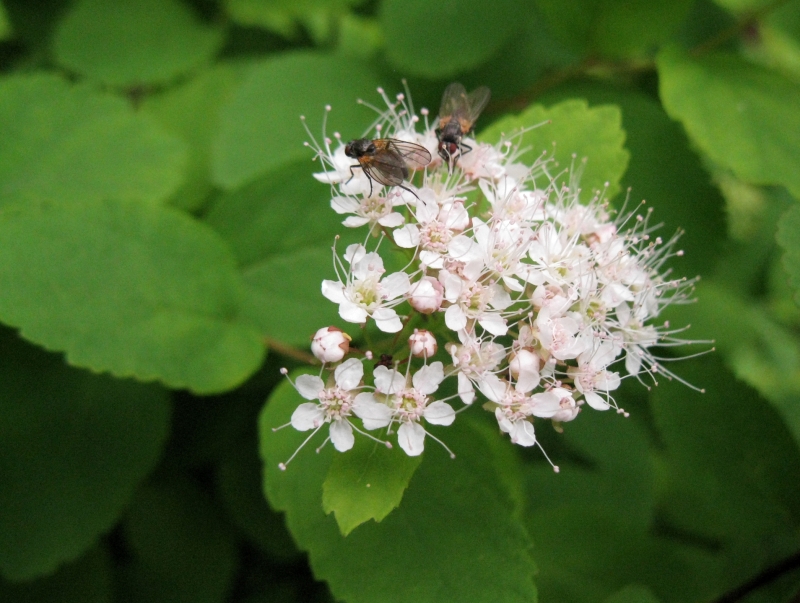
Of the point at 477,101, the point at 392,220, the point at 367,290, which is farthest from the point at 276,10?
the point at 367,290

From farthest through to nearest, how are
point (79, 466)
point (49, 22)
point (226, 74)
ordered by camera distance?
point (49, 22), point (226, 74), point (79, 466)

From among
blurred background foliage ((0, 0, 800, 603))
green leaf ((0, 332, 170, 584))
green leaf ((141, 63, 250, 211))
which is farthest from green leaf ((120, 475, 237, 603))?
green leaf ((141, 63, 250, 211))

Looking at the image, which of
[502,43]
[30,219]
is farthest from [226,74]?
[30,219]

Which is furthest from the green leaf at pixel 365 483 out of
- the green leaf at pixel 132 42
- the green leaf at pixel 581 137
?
the green leaf at pixel 132 42

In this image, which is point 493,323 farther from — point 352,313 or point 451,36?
point 451,36

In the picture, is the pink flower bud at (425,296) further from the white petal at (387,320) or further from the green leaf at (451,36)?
the green leaf at (451,36)

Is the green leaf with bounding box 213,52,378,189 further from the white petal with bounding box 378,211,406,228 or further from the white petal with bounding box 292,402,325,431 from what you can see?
the white petal with bounding box 292,402,325,431

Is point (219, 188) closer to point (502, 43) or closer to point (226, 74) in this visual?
point (226, 74)
